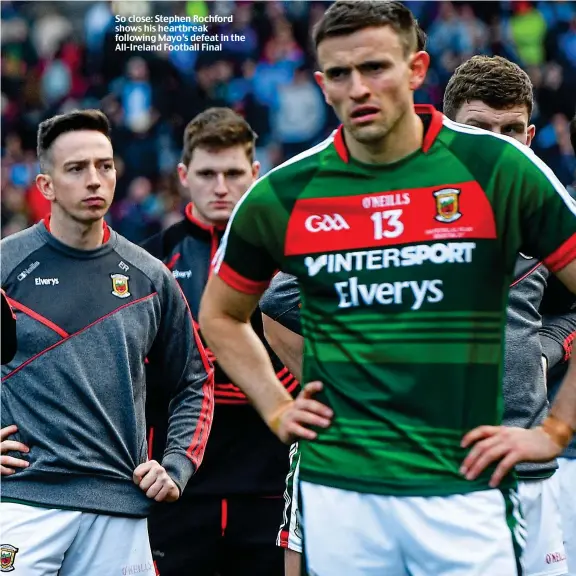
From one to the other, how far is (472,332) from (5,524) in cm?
231

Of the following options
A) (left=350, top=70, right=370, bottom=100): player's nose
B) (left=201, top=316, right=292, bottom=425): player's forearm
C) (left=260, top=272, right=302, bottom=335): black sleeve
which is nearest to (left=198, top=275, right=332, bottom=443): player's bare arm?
(left=201, top=316, right=292, bottom=425): player's forearm

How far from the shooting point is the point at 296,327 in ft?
16.8

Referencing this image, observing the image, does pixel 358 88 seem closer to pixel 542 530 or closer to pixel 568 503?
pixel 542 530

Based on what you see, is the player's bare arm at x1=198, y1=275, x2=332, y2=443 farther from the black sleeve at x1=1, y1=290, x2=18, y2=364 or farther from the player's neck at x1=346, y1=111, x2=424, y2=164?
the black sleeve at x1=1, y1=290, x2=18, y2=364

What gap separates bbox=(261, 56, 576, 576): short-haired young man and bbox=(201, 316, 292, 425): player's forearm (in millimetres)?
535

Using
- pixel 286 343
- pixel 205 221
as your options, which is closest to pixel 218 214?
pixel 205 221

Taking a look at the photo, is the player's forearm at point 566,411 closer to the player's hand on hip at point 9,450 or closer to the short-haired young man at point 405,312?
the short-haired young man at point 405,312

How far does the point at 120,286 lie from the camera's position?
211 inches

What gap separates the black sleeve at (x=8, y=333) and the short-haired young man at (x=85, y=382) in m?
0.05

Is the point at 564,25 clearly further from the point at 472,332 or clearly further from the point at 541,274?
the point at 472,332

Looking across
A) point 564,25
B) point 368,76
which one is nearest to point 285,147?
point 564,25

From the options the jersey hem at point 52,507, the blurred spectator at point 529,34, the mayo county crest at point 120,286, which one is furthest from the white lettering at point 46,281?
the blurred spectator at point 529,34

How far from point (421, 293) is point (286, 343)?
4.91 ft

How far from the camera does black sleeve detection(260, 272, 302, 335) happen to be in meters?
5.07
